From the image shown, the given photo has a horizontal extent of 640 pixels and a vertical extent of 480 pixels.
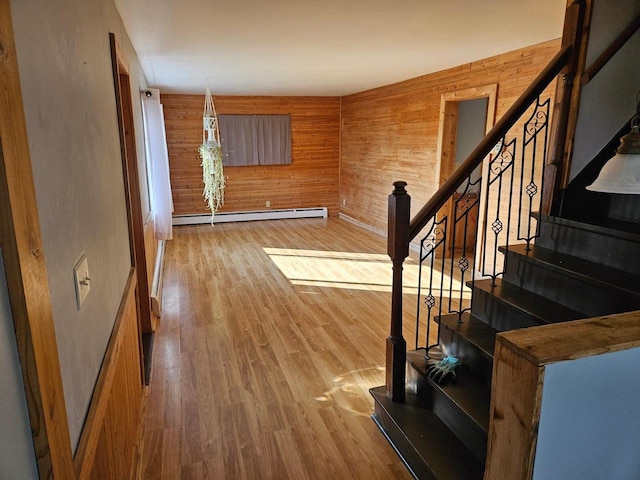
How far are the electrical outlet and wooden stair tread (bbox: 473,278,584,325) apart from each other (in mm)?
1860

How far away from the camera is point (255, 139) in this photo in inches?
320

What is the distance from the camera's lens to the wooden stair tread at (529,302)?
1.97m

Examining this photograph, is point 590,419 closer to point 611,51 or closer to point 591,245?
point 591,245

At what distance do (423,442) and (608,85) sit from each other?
2020 mm

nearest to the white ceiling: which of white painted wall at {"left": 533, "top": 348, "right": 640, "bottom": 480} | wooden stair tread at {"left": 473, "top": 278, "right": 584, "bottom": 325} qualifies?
wooden stair tread at {"left": 473, "top": 278, "right": 584, "bottom": 325}

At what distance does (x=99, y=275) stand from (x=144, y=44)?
9.25 feet

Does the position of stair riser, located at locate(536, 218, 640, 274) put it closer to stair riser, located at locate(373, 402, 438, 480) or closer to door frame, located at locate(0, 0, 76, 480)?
stair riser, located at locate(373, 402, 438, 480)

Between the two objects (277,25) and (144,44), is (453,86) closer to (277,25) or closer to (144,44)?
(277,25)

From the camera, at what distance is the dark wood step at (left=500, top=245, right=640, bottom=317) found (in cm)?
182

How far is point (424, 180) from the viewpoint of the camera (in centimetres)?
583

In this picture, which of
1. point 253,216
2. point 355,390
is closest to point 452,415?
point 355,390

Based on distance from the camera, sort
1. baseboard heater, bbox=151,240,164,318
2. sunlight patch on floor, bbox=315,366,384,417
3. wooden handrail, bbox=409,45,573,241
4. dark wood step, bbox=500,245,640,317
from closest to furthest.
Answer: dark wood step, bbox=500,245,640,317, wooden handrail, bbox=409,45,573,241, sunlight patch on floor, bbox=315,366,384,417, baseboard heater, bbox=151,240,164,318

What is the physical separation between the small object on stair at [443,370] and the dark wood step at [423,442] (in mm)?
211

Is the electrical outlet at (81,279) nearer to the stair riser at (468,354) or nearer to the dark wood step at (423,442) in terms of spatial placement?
the dark wood step at (423,442)
